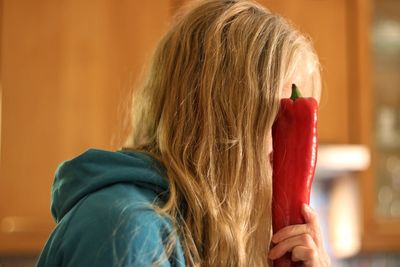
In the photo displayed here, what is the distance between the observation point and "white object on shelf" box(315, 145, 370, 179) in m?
2.27

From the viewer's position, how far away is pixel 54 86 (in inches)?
86.4

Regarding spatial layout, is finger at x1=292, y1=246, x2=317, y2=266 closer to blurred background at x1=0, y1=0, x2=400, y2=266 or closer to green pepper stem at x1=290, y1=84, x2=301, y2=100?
green pepper stem at x1=290, y1=84, x2=301, y2=100

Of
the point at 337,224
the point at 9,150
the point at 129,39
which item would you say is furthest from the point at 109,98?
the point at 337,224

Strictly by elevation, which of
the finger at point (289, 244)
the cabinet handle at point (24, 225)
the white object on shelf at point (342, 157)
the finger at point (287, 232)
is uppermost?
the finger at point (287, 232)

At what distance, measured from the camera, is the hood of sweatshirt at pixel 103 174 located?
90cm

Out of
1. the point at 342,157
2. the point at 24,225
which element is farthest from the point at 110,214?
the point at 342,157

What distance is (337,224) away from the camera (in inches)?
99.6

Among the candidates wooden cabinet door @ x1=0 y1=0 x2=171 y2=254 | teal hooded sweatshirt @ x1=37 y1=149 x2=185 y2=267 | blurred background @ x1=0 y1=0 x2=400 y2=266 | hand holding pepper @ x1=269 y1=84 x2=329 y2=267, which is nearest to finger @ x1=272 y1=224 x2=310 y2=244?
hand holding pepper @ x1=269 y1=84 x2=329 y2=267

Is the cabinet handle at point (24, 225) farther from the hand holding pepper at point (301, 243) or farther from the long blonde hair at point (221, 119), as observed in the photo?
the hand holding pepper at point (301, 243)

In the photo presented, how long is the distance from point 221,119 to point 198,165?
3.4 inches

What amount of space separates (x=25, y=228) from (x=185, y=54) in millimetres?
1284

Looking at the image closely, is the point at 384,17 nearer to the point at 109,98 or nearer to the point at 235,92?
the point at 109,98

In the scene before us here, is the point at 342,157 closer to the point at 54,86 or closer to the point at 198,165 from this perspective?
the point at 54,86

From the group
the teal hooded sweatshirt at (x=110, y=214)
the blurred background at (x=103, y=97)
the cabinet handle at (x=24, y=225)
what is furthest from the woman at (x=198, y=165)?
the cabinet handle at (x=24, y=225)
